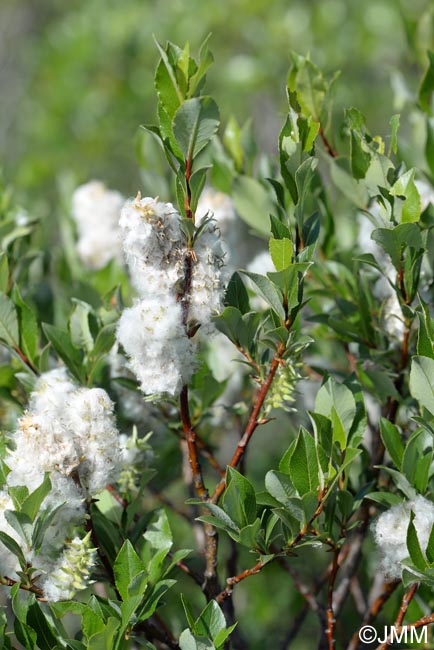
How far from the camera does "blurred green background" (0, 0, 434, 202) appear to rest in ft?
12.1

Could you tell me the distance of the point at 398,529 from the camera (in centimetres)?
107

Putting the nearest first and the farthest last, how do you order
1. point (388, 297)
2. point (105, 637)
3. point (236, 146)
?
1. point (105, 637)
2. point (388, 297)
3. point (236, 146)

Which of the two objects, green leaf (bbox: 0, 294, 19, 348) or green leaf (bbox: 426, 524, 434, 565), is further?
green leaf (bbox: 0, 294, 19, 348)

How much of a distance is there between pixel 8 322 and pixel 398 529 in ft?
2.10

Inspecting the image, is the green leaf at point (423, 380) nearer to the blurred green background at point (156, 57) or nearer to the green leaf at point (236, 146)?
the green leaf at point (236, 146)

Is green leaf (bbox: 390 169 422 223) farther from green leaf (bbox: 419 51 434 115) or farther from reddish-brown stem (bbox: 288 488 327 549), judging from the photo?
green leaf (bbox: 419 51 434 115)

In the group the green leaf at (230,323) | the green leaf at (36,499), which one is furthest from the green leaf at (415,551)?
the green leaf at (36,499)

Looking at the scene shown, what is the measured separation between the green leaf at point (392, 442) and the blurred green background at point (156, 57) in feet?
8.40

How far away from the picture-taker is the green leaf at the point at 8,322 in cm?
115

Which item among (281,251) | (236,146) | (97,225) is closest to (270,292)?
(281,251)

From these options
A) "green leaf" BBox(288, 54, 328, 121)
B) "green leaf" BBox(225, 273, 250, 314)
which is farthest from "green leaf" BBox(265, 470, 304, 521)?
"green leaf" BBox(288, 54, 328, 121)

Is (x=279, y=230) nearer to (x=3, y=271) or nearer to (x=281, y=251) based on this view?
(x=281, y=251)

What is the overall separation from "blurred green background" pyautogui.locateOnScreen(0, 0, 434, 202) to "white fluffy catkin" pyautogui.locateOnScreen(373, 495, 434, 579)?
261 centimetres

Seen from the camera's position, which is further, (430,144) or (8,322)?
(430,144)
